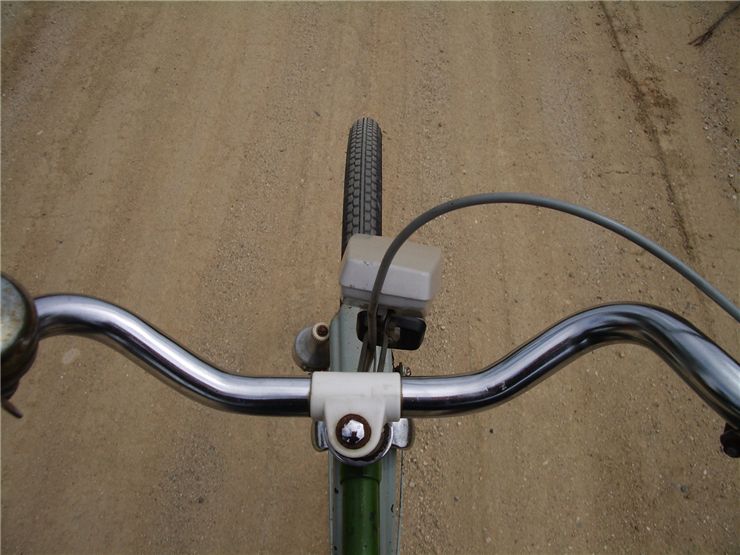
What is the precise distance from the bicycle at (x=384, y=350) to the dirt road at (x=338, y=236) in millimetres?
1406

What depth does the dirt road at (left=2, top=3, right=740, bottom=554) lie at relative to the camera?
2.24m

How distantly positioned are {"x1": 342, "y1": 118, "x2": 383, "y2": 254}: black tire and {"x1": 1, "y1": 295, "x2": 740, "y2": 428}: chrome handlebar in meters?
1.06

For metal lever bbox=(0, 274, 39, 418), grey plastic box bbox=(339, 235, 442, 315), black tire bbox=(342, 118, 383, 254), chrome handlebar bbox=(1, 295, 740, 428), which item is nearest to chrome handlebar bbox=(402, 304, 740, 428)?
chrome handlebar bbox=(1, 295, 740, 428)

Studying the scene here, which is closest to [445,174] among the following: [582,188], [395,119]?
[395,119]

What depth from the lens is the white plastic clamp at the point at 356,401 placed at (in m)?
0.84

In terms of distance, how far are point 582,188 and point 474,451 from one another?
4.89 ft

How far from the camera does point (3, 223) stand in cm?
279

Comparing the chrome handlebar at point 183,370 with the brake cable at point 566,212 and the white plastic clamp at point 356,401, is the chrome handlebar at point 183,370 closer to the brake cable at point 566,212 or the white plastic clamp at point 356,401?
the white plastic clamp at point 356,401

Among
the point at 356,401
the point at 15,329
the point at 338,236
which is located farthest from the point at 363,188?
the point at 15,329

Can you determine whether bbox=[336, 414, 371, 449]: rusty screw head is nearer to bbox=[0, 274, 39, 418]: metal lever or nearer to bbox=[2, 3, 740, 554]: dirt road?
bbox=[0, 274, 39, 418]: metal lever

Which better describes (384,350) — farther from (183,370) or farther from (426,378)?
(183,370)

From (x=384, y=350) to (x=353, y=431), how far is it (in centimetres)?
28

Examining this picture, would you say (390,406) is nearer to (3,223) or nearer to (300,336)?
(300,336)

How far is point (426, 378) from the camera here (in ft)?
2.98
